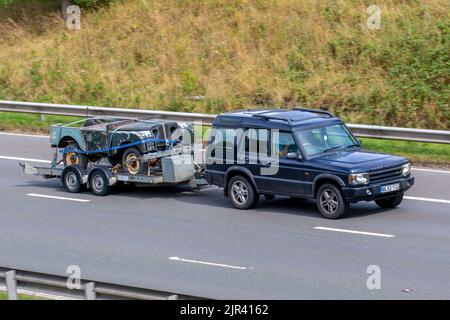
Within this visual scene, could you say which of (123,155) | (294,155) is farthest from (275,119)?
(123,155)

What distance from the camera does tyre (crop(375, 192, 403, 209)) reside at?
16.5 m

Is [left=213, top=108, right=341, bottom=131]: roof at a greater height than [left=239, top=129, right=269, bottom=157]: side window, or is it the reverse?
[left=213, top=108, right=341, bottom=131]: roof

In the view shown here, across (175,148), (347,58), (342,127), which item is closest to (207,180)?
(175,148)

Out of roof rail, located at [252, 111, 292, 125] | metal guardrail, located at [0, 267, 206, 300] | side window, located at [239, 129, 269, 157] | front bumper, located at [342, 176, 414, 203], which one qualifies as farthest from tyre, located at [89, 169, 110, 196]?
metal guardrail, located at [0, 267, 206, 300]

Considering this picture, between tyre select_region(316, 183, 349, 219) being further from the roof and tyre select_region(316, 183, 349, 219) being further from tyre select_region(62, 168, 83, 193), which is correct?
tyre select_region(62, 168, 83, 193)

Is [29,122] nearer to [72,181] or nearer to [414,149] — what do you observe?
[72,181]

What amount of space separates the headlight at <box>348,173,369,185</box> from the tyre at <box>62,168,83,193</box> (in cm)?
579

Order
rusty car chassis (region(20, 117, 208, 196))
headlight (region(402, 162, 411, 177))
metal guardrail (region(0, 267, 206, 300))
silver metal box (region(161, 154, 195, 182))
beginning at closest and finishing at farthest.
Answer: metal guardrail (region(0, 267, 206, 300)) → headlight (region(402, 162, 411, 177)) → silver metal box (region(161, 154, 195, 182)) → rusty car chassis (region(20, 117, 208, 196))

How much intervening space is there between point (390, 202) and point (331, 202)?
→ 1373 mm

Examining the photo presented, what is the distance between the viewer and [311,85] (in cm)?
2611

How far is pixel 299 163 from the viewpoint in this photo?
16141 mm
